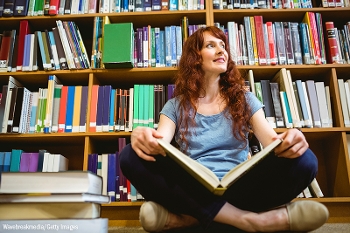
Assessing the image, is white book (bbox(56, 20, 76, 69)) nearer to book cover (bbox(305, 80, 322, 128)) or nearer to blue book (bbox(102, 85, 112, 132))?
blue book (bbox(102, 85, 112, 132))

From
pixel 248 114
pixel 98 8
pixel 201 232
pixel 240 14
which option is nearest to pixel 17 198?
pixel 201 232

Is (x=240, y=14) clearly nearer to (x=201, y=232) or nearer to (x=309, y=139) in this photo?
(x=309, y=139)

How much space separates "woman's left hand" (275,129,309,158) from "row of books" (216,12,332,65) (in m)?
0.95

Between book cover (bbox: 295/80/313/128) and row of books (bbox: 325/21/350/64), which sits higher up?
row of books (bbox: 325/21/350/64)

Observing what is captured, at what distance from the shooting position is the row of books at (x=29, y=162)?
1.68 meters

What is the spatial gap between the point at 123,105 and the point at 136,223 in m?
0.63

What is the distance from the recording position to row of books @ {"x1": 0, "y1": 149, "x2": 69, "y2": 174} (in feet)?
5.50

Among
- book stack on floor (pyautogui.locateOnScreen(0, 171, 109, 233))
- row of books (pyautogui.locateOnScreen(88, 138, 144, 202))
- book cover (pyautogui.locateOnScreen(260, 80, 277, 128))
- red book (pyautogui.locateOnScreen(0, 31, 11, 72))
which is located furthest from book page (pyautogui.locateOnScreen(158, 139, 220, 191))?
red book (pyautogui.locateOnScreen(0, 31, 11, 72))

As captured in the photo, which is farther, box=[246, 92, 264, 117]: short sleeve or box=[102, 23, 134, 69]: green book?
box=[102, 23, 134, 69]: green book

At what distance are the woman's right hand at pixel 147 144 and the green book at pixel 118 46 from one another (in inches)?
33.9

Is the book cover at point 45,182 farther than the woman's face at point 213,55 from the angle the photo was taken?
No

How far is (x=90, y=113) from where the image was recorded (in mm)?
1729

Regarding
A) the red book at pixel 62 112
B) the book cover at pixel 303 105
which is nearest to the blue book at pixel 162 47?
the red book at pixel 62 112

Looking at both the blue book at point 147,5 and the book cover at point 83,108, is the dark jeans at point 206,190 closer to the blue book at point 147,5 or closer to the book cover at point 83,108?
the book cover at point 83,108
